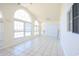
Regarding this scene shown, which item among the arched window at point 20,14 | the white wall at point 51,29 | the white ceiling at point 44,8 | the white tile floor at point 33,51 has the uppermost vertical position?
the white ceiling at point 44,8

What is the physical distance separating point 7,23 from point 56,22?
9579 mm

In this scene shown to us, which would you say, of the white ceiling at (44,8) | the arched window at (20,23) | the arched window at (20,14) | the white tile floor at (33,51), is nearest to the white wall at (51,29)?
the arched window at (20,23)

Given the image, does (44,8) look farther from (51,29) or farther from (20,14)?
(51,29)

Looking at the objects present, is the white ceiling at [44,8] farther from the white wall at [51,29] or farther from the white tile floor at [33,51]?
the white wall at [51,29]

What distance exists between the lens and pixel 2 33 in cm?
655

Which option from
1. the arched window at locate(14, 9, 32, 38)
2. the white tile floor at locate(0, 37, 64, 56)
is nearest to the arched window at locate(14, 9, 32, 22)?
the arched window at locate(14, 9, 32, 38)

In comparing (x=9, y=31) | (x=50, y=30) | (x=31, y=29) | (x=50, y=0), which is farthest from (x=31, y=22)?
(x=50, y=0)

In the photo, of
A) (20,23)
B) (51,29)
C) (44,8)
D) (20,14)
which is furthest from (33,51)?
(51,29)

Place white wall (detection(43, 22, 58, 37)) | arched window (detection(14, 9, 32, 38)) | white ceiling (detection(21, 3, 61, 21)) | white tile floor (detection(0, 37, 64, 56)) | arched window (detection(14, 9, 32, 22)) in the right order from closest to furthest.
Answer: white tile floor (detection(0, 37, 64, 56)) → white ceiling (detection(21, 3, 61, 21)) → arched window (detection(14, 9, 32, 38)) → arched window (detection(14, 9, 32, 22)) → white wall (detection(43, 22, 58, 37))

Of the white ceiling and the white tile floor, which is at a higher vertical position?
the white ceiling

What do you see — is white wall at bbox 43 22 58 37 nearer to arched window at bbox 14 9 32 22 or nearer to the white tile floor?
arched window at bbox 14 9 32 22

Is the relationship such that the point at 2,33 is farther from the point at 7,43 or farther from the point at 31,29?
the point at 31,29

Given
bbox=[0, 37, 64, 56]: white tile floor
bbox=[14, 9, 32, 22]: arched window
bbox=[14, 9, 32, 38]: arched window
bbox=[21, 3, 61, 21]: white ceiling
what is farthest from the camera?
bbox=[14, 9, 32, 22]: arched window

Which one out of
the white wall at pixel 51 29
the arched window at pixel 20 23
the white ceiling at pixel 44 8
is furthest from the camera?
the white wall at pixel 51 29
